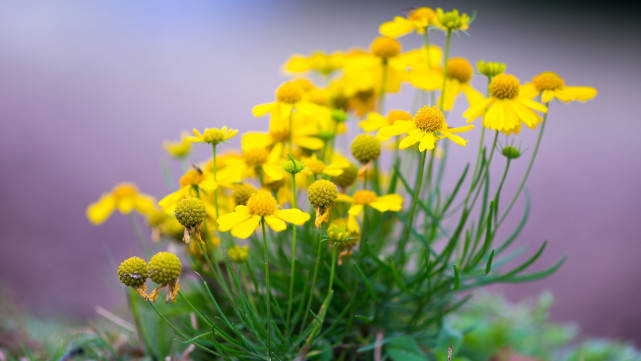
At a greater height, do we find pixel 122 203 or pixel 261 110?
pixel 261 110

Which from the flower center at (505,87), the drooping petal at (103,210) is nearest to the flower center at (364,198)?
the flower center at (505,87)

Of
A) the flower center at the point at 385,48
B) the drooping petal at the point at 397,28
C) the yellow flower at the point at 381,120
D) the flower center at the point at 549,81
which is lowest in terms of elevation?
the yellow flower at the point at 381,120

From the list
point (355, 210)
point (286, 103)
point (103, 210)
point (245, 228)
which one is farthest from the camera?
point (103, 210)

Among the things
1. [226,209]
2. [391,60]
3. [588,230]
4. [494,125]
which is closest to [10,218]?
[226,209]

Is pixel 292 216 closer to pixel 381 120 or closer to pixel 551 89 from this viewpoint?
pixel 381 120

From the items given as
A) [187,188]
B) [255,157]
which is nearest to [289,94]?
[255,157]

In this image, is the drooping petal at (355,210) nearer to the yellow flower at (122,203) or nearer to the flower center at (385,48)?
the flower center at (385,48)

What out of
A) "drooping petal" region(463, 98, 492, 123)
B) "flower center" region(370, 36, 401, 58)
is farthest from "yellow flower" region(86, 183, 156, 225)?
"drooping petal" region(463, 98, 492, 123)
